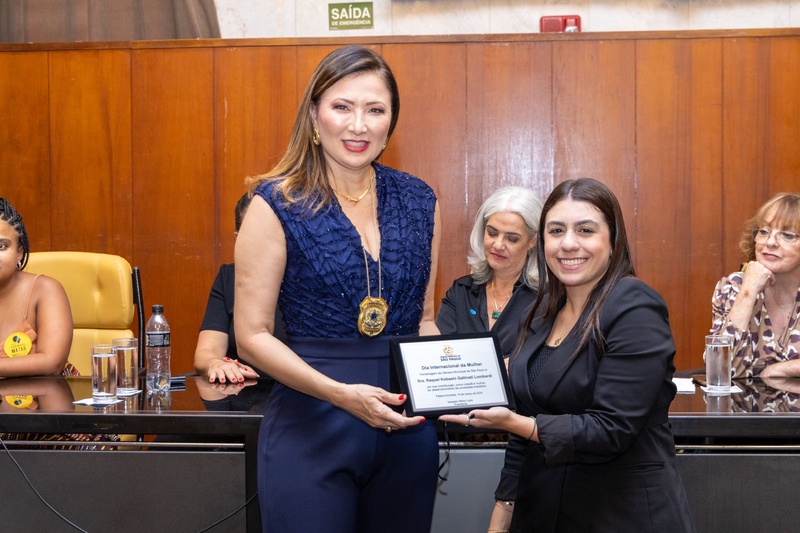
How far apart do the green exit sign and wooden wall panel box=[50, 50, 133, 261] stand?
1.27 meters

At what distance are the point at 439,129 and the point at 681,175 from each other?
4.20 ft

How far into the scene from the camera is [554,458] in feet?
5.45

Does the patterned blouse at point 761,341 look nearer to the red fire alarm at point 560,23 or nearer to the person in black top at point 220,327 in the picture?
the person in black top at point 220,327

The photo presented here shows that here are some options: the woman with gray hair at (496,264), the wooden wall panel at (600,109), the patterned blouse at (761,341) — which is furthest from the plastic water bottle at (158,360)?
the wooden wall panel at (600,109)

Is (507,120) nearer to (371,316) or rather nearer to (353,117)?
(353,117)

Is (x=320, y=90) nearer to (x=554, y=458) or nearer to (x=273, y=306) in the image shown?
(x=273, y=306)

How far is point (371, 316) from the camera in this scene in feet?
5.24

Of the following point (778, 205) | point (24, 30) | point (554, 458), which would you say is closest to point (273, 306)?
point (554, 458)

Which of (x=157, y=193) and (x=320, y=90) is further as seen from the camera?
(x=157, y=193)

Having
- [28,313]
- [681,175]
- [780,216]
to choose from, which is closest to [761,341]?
[780,216]

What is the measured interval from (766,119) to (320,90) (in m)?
3.39

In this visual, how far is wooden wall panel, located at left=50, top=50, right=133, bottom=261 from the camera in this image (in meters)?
4.51

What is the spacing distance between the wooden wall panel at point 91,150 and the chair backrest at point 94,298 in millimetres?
1184

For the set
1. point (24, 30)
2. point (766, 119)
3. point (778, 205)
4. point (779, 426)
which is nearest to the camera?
point (779, 426)
